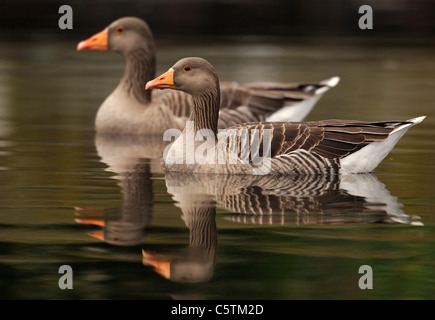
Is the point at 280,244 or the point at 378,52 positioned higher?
the point at 378,52

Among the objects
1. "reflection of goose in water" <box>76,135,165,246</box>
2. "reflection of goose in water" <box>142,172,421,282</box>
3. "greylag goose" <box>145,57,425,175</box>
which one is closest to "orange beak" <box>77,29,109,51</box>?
"reflection of goose in water" <box>76,135,165,246</box>

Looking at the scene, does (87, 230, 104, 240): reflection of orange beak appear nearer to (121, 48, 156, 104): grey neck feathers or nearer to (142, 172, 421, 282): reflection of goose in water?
(142, 172, 421, 282): reflection of goose in water

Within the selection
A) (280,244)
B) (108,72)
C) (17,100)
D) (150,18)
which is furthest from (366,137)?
(150,18)

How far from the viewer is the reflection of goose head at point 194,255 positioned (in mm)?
7715

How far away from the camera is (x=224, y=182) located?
11.6 metres

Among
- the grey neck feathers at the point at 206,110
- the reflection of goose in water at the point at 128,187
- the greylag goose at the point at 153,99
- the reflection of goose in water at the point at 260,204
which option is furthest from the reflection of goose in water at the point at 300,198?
the greylag goose at the point at 153,99

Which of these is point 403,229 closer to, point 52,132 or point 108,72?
point 52,132

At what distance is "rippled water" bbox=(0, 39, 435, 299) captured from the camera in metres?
7.52

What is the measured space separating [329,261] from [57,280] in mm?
2188

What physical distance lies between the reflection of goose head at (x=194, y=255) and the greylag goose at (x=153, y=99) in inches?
251

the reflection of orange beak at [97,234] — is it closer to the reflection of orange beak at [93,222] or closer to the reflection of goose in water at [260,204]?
the reflection of orange beak at [93,222]

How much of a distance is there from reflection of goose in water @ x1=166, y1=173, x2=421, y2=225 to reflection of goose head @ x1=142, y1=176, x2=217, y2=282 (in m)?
0.38

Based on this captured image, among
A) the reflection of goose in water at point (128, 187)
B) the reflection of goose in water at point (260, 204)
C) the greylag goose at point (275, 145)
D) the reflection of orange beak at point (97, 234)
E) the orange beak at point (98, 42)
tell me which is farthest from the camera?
the orange beak at point (98, 42)

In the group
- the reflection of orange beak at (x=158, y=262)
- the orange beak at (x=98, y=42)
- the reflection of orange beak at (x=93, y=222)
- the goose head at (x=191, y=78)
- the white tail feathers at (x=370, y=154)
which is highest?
the orange beak at (x=98, y=42)
